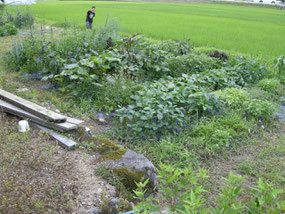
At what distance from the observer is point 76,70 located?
478 cm

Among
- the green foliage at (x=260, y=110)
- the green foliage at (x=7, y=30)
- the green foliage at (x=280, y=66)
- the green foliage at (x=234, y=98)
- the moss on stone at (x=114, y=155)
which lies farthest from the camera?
the green foliage at (x=7, y=30)

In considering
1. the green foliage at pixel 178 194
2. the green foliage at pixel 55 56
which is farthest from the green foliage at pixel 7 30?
the green foliage at pixel 178 194

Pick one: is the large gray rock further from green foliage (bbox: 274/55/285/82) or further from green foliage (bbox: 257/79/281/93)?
green foliage (bbox: 274/55/285/82)

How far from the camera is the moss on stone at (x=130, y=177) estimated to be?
2915 millimetres

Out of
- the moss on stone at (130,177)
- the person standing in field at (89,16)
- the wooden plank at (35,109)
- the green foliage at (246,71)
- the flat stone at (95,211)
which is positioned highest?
the person standing in field at (89,16)

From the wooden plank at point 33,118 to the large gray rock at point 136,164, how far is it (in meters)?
0.84

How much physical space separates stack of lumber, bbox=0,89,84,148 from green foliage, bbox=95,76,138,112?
78 cm

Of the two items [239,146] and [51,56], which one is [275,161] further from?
[51,56]

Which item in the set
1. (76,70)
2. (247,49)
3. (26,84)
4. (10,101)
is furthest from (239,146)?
A: (247,49)

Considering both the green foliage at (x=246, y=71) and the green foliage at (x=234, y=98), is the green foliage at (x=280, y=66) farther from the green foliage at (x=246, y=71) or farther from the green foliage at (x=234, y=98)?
the green foliage at (x=234, y=98)

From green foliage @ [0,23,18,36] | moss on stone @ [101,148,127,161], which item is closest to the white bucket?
moss on stone @ [101,148,127,161]

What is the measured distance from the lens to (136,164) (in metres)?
3.05

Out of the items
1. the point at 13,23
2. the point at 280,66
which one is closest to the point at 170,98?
the point at 280,66

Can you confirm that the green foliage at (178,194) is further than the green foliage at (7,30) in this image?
No
